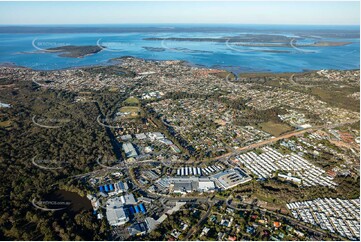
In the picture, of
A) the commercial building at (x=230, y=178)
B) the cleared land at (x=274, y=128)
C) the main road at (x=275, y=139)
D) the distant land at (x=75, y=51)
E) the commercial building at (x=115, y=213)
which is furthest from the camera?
the distant land at (x=75, y=51)

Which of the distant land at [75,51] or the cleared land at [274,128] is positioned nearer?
the cleared land at [274,128]

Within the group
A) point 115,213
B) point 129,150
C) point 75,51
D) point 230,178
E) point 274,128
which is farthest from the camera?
point 75,51

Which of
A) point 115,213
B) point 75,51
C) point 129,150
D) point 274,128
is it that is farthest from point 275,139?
point 75,51

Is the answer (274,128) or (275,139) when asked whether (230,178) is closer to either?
(275,139)

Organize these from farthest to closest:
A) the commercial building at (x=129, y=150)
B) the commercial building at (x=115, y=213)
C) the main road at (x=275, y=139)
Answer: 1. the main road at (x=275, y=139)
2. the commercial building at (x=129, y=150)
3. the commercial building at (x=115, y=213)

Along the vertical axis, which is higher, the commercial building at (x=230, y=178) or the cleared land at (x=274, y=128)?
the commercial building at (x=230, y=178)

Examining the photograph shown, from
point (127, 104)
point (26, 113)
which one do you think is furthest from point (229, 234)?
point (26, 113)

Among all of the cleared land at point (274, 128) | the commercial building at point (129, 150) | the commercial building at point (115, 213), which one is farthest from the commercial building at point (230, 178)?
the cleared land at point (274, 128)

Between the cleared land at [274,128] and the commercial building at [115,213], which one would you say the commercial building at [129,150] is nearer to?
the commercial building at [115,213]

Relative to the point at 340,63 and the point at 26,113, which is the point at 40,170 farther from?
the point at 340,63

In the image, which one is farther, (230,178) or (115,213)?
(230,178)

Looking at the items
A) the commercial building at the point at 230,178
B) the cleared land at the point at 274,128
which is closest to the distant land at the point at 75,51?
the cleared land at the point at 274,128

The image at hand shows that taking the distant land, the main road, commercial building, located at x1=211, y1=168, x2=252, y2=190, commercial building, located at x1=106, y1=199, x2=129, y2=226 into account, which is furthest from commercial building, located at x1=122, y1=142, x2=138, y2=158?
the distant land
